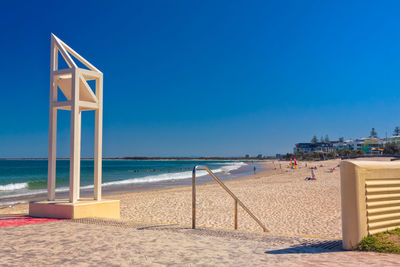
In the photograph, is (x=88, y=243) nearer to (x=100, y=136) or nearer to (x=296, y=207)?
(x=100, y=136)

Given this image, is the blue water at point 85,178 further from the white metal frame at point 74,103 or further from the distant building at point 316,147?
the distant building at point 316,147

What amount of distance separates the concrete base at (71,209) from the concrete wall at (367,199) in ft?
16.0

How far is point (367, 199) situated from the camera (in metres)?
4.36

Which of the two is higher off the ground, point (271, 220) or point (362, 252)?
point (362, 252)

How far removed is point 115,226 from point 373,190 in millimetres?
4186

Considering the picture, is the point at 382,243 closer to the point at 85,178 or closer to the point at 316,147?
the point at 85,178

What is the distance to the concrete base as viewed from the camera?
6.53m

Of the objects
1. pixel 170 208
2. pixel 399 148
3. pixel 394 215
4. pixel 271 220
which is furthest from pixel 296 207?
pixel 399 148

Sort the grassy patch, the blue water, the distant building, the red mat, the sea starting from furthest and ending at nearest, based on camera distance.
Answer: the distant building → the blue water → the sea → the red mat → the grassy patch

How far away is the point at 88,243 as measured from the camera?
460cm

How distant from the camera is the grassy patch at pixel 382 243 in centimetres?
408

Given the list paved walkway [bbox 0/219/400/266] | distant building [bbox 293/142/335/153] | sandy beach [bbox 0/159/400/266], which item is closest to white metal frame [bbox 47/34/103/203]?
sandy beach [bbox 0/159/400/266]

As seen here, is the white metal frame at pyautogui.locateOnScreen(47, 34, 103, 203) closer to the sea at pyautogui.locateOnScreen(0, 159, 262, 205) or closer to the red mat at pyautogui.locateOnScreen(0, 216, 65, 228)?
the red mat at pyautogui.locateOnScreen(0, 216, 65, 228)

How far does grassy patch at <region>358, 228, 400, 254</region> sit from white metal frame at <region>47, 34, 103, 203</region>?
5412 millimetres
